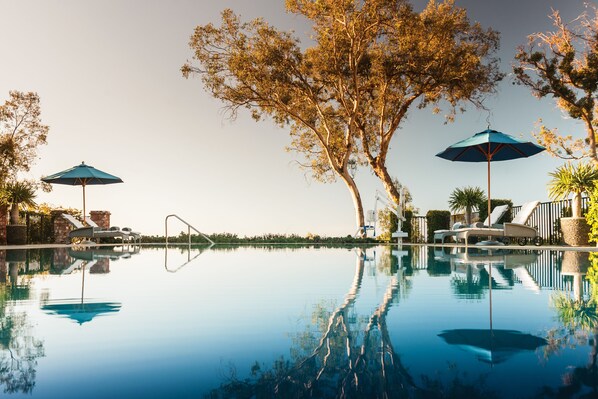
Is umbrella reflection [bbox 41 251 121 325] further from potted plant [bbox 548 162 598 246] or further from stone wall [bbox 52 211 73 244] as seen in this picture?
stone wall [bbox 52 211 73 244]

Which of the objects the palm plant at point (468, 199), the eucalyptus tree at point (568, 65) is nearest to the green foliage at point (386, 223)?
the palm plant at point (468, 199)

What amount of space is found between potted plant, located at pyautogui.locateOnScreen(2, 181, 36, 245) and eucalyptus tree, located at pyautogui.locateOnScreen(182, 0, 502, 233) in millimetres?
7554

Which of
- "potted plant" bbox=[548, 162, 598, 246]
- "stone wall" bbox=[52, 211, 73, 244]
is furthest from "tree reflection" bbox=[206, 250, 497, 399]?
"stone wall" bbox=[52, 211, 73, 244]

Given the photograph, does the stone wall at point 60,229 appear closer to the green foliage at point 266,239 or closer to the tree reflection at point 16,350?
the green foliage at point 266,239

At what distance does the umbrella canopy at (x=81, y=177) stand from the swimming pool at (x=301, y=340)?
47.1ft

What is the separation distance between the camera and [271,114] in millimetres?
22094

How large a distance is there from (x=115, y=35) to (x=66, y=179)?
241 inches

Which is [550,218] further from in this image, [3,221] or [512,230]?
[3,221]

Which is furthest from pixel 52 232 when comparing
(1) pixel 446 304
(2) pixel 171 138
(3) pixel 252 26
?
(1) pixel 446 304

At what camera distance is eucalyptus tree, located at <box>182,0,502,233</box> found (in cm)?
1859

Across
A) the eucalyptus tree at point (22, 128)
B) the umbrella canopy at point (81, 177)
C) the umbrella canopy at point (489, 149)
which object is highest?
the eucalyptus tree at point (22, 128)

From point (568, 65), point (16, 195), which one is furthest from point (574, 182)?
point (16, 195)

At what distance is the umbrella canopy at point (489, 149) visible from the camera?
14016mm

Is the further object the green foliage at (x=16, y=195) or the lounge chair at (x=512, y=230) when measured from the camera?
the green foliage at (x=16, y=195)
